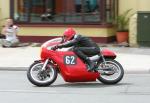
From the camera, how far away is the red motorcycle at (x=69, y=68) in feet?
43.9

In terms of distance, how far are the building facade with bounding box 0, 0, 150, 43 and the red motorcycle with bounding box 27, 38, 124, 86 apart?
9595 millimetres

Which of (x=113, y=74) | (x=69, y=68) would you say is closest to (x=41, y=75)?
(x=69, y=68)

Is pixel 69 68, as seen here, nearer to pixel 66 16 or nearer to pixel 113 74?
pixel 113 74

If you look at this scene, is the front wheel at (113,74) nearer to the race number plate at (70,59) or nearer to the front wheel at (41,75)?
the race number plate at (70,59)

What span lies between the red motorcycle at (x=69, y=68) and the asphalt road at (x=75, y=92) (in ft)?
0.64

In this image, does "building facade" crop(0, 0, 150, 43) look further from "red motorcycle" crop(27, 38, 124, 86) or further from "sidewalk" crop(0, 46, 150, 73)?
"red motorcycle" crop(27, 38, 124, 86)

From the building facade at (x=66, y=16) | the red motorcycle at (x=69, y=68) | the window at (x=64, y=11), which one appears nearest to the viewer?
the red motorcycle at (x=69, y=68)

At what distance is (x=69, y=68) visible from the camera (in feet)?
43.9

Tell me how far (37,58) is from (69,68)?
6.14 meters

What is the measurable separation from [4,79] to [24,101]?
3982mm

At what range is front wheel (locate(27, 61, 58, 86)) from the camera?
44.1ft

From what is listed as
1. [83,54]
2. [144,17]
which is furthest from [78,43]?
[144,17]

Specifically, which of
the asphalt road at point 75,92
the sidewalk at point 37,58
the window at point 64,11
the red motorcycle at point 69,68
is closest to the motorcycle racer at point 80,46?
the red motorcycle at point 69,68

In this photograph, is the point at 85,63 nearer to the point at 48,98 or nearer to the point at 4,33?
the point at 48,98
